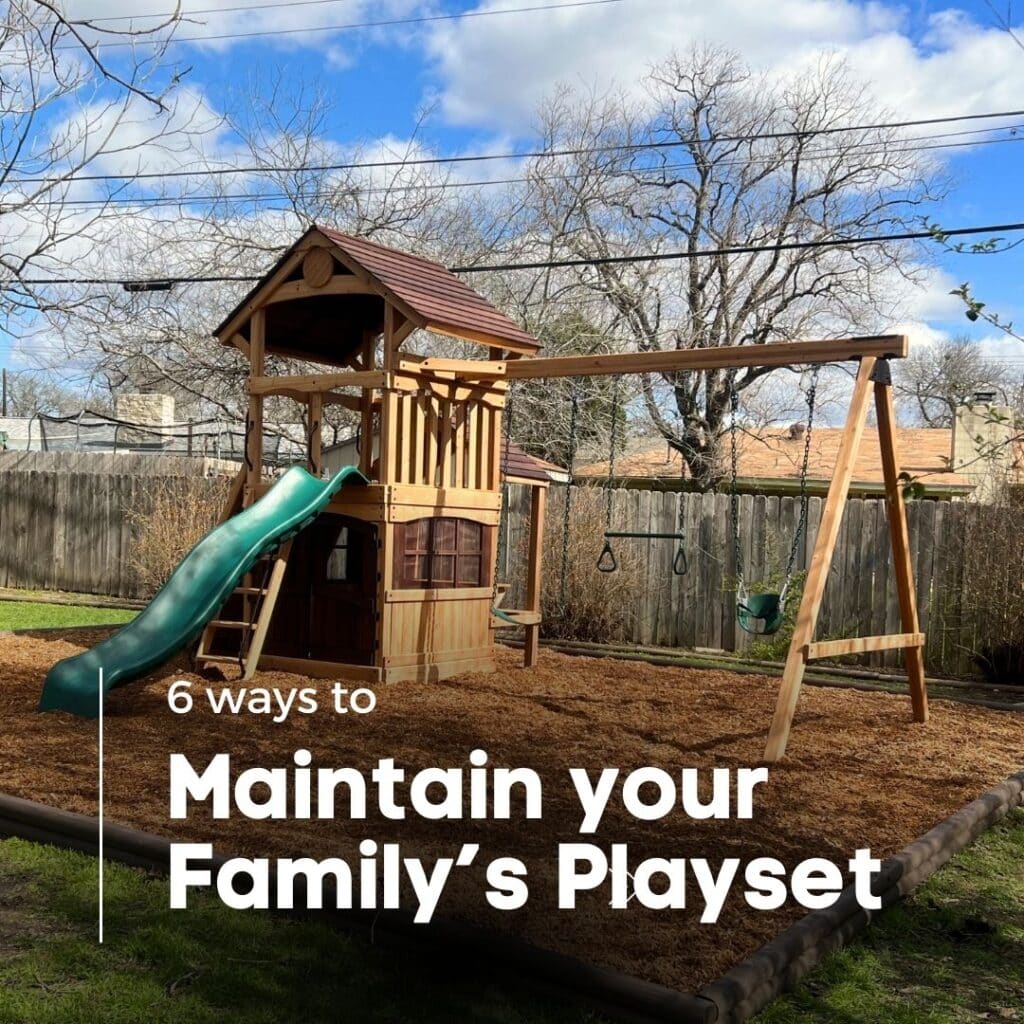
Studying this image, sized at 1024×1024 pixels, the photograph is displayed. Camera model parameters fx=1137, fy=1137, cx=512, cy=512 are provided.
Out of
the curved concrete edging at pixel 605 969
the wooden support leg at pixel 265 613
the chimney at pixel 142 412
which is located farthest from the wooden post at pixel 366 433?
the chimney at pixel 142 412

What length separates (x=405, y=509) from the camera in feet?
31.4

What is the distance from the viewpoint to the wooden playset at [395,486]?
9398 millimetres

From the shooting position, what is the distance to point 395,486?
31.0ft

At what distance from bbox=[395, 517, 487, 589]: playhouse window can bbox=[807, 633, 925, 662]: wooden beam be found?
3441 millimetres

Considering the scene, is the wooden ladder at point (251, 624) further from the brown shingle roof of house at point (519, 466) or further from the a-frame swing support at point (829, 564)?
the a-frame swing support at point (829, 564)

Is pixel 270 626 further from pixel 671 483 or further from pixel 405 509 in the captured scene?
pixel 671 483

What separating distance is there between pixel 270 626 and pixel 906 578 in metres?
5.40

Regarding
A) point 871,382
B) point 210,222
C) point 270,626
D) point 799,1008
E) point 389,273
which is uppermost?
point 210,222

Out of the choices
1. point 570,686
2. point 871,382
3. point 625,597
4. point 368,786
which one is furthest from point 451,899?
point 625,597

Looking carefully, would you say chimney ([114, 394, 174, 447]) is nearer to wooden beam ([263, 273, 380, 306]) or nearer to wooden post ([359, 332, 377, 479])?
wooden post ([359, 332, 377, 479])

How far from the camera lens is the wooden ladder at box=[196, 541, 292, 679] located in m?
9.20

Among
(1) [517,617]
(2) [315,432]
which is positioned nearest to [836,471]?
(1) [517,617]

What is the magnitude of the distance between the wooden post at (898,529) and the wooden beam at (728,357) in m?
0.23

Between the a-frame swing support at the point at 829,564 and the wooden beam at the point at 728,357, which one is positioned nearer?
the a-frame swing support at the point at 829,564
